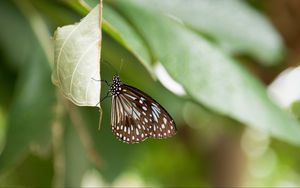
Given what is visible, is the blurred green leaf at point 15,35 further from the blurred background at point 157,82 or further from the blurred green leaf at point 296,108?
the blurred green leaf at point 296,108

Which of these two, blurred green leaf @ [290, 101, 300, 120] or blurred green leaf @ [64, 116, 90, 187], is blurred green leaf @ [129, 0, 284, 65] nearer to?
blurred green leaf @ [290, 101, 300, 120]

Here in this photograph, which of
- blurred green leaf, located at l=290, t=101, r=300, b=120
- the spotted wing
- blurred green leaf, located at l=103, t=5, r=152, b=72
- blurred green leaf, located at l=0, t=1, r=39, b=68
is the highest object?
blurred green leaf, located at l=0, t=1, r=39, b=68

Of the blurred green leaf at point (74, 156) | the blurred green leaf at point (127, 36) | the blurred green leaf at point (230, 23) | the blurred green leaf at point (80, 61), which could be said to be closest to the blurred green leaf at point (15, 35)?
the blurred green leaf at point (74, 156)

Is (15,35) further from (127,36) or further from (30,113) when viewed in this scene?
(127,36)

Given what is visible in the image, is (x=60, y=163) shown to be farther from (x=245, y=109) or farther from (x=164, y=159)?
(x=164, y=159)

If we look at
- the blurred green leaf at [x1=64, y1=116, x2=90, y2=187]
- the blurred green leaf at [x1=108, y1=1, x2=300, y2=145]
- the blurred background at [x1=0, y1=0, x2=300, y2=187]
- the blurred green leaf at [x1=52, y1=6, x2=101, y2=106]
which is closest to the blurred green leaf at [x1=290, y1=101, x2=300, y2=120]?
the blurred background at [x1=0, y1=0, x2=300, y2=187]

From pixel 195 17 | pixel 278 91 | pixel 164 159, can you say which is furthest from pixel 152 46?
pixel 164 159
